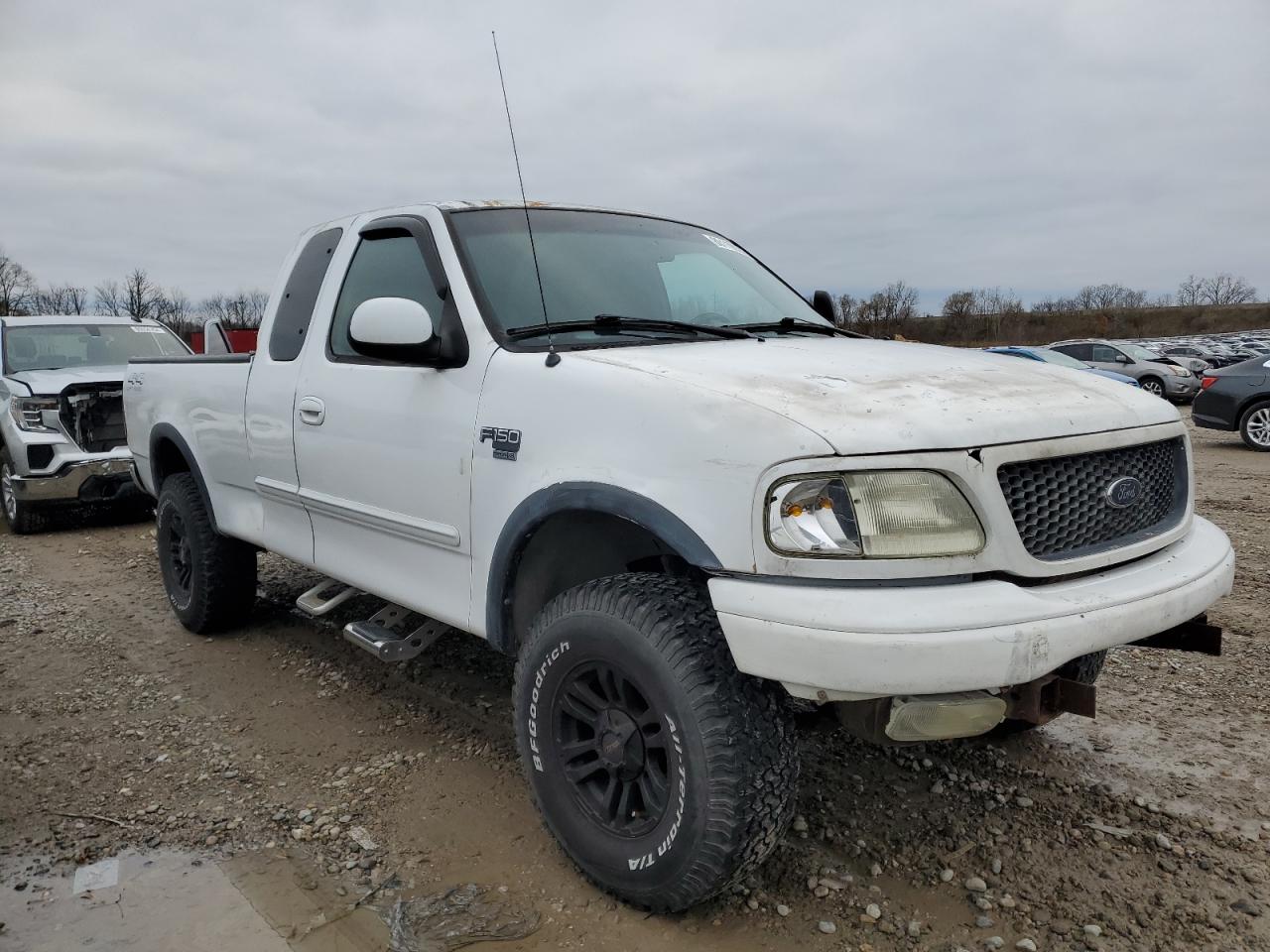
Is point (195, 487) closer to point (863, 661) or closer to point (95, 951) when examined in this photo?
point (95, 951)

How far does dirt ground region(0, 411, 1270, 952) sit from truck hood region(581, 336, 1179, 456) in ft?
4.23

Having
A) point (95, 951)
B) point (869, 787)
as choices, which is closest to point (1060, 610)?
point (869, 787)

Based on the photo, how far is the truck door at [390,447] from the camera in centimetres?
292

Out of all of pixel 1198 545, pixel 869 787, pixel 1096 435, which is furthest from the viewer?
pixel 869 787

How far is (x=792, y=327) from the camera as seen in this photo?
11.1 ft

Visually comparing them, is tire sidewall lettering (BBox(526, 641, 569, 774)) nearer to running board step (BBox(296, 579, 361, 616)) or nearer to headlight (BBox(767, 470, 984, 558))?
headlight (BBox(767, 470, 984, 558))

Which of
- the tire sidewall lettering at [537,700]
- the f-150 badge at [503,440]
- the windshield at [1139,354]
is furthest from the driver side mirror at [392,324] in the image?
the windshield at [1139,354]

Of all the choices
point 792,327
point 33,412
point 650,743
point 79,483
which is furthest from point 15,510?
point 650,743

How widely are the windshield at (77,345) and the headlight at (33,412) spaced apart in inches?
35.5

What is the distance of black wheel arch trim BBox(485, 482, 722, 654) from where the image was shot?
2.20 m

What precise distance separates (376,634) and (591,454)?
1.42 m

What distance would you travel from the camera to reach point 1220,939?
2.36 meters

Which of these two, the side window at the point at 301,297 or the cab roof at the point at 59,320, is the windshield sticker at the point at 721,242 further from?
the cab roof at the point at 59,320

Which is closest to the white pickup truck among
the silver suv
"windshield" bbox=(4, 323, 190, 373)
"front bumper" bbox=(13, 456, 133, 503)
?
"front bumper" bbox=(13, 456, 133, 503)
